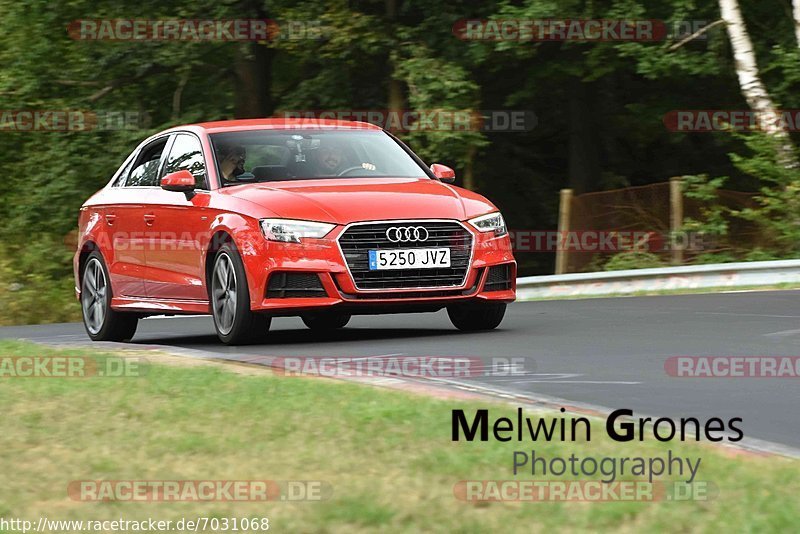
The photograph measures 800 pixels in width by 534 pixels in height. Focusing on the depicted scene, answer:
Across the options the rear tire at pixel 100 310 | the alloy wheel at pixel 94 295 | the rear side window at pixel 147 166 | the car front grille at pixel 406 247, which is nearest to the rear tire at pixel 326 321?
the rear tire at pixel 100 310

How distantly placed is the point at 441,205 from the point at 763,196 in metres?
12.1

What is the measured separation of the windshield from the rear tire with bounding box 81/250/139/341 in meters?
1.91

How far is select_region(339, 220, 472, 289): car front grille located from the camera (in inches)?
493

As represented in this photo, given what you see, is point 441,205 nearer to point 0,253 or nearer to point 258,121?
point 258,121

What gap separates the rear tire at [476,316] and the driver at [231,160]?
2037 mm

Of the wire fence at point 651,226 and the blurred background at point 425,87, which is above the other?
the blurred background at point 425,87

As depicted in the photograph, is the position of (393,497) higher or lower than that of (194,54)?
lower

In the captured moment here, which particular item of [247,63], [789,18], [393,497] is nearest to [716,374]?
[393,497]

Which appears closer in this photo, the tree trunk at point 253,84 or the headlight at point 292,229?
the headlight at point 292,229

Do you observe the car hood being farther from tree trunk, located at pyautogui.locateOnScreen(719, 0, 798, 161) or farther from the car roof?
tree trunk, located at pyautogui.locateOnScreen(719, 0, 798, 161)

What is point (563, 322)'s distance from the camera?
49.1 ft

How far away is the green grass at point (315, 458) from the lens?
19.0ft

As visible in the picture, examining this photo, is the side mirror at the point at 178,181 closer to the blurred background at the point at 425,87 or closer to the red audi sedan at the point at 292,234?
the red audi sedan at the point at 292,234

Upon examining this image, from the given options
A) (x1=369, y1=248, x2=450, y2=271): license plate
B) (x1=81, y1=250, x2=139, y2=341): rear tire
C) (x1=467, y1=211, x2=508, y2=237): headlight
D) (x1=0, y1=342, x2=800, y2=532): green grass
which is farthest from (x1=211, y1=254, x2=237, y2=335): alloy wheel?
(x1=0, y1=342, x2=800, y2=532): green grass
